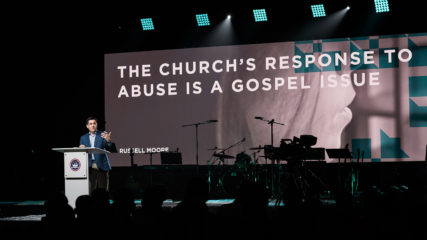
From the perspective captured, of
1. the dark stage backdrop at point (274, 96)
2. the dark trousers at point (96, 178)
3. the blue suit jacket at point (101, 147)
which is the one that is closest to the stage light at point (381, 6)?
the dark stage backdrop at point (274, 96)

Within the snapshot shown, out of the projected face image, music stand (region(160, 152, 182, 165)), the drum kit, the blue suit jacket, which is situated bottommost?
the drum kit

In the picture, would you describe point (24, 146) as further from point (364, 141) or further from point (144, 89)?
point (364, 141)

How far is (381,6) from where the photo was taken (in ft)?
29.6

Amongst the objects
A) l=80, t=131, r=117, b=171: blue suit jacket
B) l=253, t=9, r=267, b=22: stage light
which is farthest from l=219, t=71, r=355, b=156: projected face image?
l=80, t=131, r=117, b=171: blue suit jacket

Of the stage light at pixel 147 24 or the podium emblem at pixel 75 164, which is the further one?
the stage light at pixel 147 24

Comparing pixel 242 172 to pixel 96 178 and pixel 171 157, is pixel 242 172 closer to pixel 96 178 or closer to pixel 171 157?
pixel 171 157

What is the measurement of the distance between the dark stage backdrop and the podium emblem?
3.47m

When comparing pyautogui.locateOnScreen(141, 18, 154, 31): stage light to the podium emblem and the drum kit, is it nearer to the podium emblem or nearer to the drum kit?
the drum kit

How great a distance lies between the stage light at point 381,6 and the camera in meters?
9.01

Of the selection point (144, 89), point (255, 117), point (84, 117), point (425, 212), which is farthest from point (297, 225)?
point (84, 117)

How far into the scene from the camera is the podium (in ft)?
19.5

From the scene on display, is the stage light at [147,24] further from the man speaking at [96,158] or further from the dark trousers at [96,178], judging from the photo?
the dark trousers at [96,178]

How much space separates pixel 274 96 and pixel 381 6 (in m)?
2.51

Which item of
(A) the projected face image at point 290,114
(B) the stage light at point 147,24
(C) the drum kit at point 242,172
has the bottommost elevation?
(C) the drum kit at point 242,172
